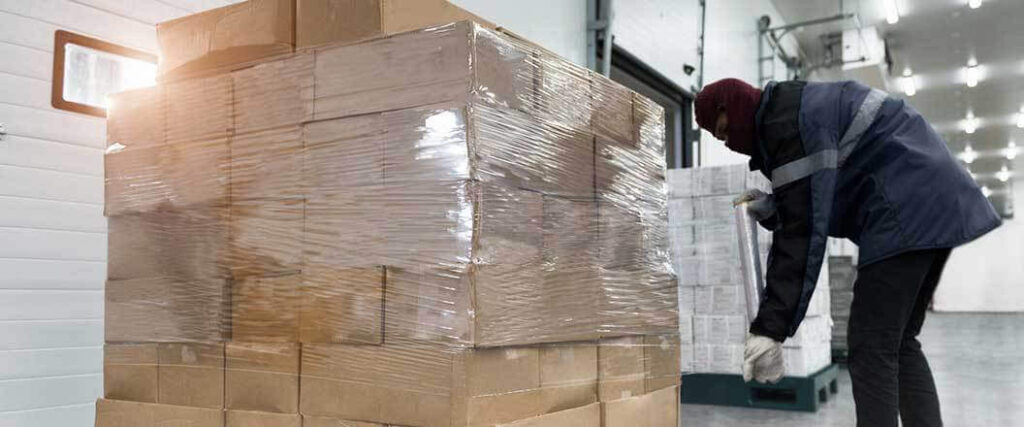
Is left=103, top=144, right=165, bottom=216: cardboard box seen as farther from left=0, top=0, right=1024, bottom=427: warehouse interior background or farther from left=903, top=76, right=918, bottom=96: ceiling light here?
left=903, top=76, right=918, bottom=96: ceiling light

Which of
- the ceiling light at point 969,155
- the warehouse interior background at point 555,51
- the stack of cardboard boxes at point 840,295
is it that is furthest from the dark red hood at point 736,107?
the ceiling light at point 969,155

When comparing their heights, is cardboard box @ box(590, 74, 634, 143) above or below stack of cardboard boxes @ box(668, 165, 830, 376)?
above

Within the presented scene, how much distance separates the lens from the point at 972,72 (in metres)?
13.4

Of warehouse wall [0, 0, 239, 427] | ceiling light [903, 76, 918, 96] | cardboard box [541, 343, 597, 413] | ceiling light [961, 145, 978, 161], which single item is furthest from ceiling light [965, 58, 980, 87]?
warehouse wall [0, 0, 239, 427]

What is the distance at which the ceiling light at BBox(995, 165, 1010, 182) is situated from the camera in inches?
869

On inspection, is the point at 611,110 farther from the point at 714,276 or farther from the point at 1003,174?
the point at 1003,174

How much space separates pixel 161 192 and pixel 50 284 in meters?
0.74

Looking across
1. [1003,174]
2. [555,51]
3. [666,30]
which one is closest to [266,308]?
[555,51]

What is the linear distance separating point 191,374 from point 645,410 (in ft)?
4.10

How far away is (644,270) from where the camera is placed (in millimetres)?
2355

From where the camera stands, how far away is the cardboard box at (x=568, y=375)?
6.48 feet

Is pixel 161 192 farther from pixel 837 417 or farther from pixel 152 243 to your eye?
pixel 837 417

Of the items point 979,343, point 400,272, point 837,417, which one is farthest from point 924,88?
point 400,272

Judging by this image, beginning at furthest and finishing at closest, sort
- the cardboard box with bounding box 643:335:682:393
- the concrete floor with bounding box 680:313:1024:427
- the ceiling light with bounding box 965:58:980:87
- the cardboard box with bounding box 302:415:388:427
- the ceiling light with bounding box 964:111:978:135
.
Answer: the ceiling light with bounding box 964:111:978:135
the ceiling light with bounding box 965:58:980:87
the concrete floor with bounding box 680:313:1024:427
the cardboard box with bounding box 643:335:682:393
the cardboard box with bounding box 302:415:388:427
